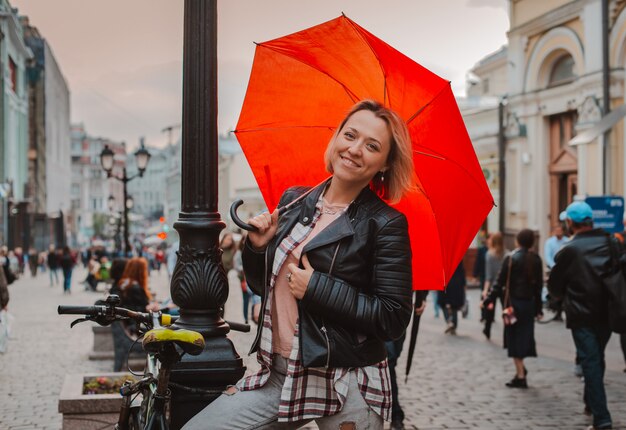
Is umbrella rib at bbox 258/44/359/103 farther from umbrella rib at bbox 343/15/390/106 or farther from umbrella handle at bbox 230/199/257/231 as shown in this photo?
umbrella handle at bbox 230/199/257/231

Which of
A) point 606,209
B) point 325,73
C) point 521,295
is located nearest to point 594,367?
point 521,295

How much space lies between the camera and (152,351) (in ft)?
10.9

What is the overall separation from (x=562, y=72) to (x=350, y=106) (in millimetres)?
22720

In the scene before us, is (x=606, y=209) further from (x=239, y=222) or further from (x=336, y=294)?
(x=336, y=294)

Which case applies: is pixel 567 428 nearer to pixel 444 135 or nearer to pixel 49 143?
pixel 444 135

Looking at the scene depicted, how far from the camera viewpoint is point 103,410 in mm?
6367

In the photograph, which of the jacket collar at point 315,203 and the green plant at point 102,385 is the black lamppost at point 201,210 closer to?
the jacket collar at point 315,203

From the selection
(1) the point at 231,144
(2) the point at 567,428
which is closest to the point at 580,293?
(2) the point at 567,428

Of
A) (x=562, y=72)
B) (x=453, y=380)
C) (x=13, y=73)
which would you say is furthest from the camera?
(x=13, y=73)

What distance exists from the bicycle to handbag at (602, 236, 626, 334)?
4361 millimetres

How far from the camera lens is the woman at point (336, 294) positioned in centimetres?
296

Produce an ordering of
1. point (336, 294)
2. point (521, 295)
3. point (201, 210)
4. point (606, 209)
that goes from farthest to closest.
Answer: point (606, 209) < point (521, 295) < point (201, 210) < point (336, 294)

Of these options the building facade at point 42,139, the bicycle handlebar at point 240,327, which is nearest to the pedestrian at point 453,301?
the bicycle handlebar at point 240,327

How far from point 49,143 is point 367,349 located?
249 ft
